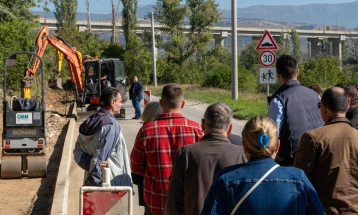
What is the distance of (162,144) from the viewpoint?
5.83 metres

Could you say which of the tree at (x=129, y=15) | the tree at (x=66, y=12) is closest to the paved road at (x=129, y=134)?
the tree at (x=129, y=15)

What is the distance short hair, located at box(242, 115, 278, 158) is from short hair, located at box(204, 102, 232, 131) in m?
1.16

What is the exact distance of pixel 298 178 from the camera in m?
3.65

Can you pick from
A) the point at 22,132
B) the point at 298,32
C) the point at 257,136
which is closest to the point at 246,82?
the point at 22,132

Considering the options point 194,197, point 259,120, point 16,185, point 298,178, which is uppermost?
point 259,120

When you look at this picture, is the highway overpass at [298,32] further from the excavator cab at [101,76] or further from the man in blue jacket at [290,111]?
the man in blue jacket at [290,111]

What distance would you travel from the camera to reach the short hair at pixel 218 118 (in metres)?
4.96

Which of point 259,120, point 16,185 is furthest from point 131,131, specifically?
point 259,120

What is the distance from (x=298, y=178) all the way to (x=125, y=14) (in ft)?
276

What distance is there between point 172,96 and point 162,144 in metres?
0.42

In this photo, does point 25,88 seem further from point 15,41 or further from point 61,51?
point 15,41

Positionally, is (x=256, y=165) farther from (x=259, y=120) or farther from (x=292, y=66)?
(x=292, y=66)

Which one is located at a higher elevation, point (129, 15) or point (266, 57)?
point (129, 15)

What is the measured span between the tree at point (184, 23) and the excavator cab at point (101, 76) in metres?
37.2
